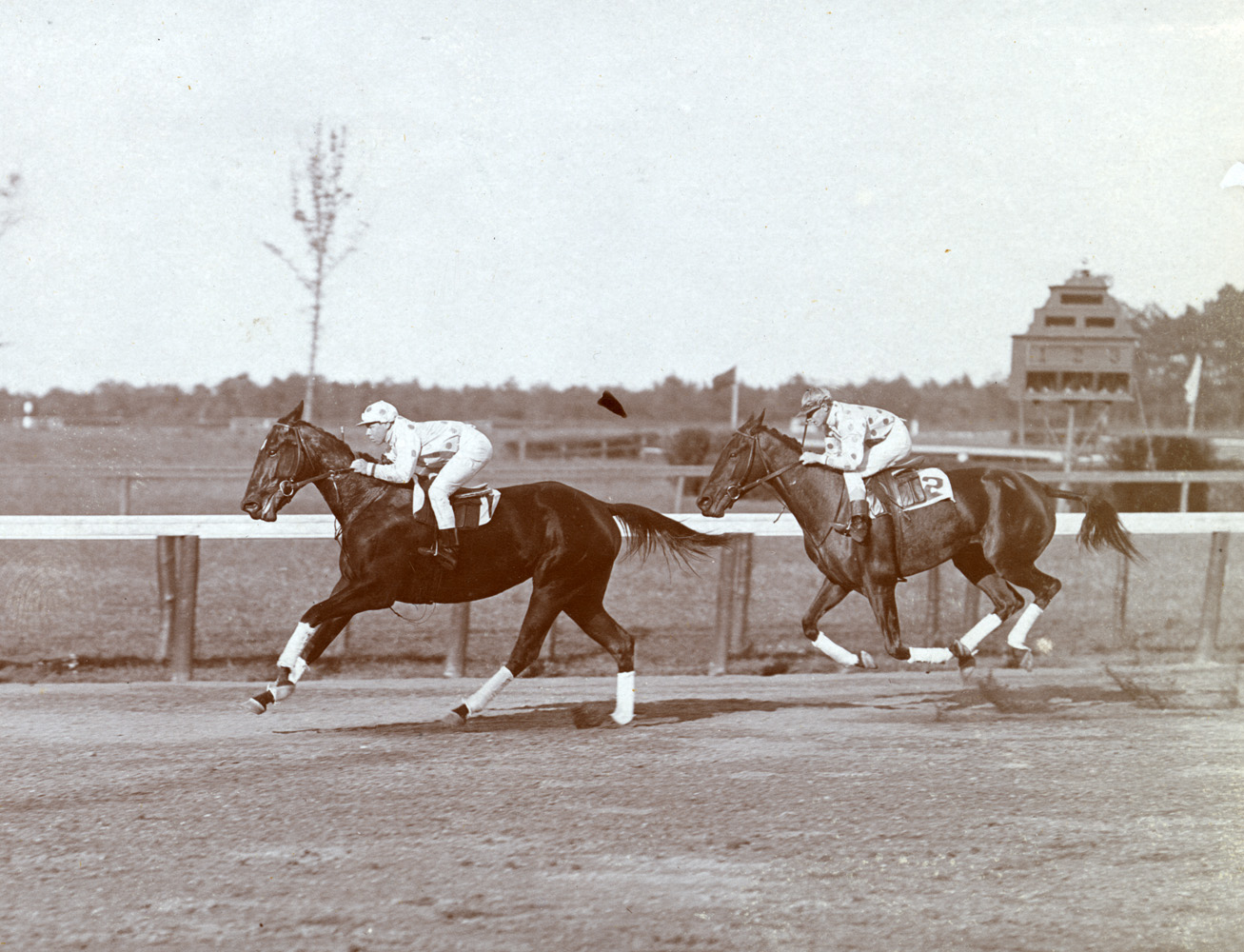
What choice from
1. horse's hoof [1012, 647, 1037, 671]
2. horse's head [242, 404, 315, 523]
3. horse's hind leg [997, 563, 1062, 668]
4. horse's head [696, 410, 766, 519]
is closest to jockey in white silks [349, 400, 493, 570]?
horse's head [242, 404, 315, 523]

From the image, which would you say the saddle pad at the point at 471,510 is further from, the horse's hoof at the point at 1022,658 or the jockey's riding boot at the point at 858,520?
the horse's hoof at the point at 1022,658

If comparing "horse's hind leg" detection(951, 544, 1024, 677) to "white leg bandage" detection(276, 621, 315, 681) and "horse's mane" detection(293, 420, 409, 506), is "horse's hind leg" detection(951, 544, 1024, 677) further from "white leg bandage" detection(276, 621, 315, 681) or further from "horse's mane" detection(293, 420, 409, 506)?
"white leg bandage" detection(276, 621, 315, 681)

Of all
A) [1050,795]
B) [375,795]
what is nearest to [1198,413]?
[1050,795]

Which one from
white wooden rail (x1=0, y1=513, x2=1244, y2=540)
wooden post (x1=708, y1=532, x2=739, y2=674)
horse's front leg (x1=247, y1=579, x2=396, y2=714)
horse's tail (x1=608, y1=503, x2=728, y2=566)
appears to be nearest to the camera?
horse's front leg (x1=247, y1=579, x2=396, y2=714)

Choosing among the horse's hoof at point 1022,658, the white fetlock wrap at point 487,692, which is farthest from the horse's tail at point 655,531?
the horse's hoof at point 1022,658

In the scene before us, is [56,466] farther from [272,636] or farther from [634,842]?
[634,842]

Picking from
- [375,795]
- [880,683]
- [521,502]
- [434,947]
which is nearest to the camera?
[434,947]

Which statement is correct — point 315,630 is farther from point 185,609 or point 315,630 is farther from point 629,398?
point 629,398

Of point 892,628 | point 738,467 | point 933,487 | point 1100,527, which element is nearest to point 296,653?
point 738,467
